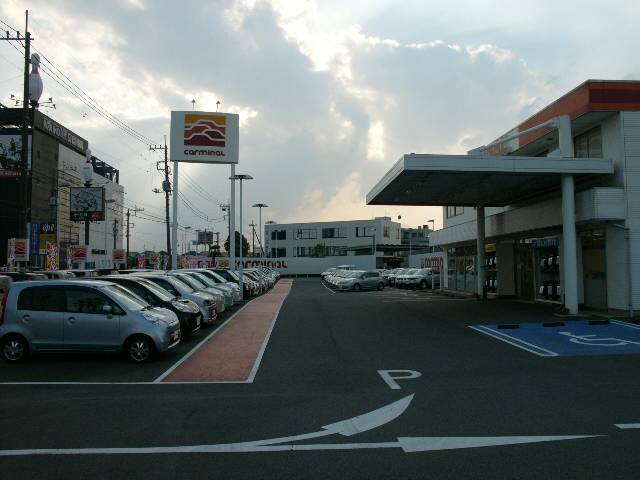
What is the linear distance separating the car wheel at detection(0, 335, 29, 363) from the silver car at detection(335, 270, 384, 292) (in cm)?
3114

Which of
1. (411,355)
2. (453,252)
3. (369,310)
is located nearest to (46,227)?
(453,252)

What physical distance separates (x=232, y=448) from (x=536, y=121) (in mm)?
20184

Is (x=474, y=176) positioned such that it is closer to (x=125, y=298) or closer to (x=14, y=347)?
(x=125, y=298)

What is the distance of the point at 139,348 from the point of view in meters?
10.6

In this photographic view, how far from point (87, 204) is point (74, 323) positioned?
125 feet

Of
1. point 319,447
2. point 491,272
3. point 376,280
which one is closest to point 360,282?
point 376,280

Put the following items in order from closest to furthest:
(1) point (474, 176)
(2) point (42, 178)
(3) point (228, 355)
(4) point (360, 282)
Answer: (3) point (228, 355), (1) point (474, 176), (4) point (360, 282), (2) point (42, 178)

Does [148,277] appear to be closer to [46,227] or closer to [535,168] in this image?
[535,168]

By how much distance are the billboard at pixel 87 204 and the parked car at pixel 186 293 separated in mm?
31539

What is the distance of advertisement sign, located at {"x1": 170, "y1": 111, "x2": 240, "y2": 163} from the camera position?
27109mm

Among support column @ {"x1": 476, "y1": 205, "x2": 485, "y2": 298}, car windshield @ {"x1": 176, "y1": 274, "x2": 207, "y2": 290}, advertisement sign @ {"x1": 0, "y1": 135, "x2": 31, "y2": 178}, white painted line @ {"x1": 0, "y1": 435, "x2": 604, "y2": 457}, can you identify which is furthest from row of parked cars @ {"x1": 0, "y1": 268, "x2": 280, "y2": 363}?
advertisement sign @ {"x1": 0, "y1": 135, "x2": 31, "y2": 178}

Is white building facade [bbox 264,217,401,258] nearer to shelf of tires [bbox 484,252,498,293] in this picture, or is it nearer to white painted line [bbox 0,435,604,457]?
shelf of tires [bbox 484,252,498,293]

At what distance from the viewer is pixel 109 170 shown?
98.6 m

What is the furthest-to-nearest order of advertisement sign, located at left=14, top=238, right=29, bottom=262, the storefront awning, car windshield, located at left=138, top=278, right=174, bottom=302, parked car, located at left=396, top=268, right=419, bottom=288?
1. parked car, located at left=396, top=268, right=419, bottom=288
2. advertisement sign, located at left=14, top=238, right=29, bottom=262
3. the storefront awning
4. car windshield, located at left=138, top=278, right=174, bottom=302
